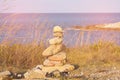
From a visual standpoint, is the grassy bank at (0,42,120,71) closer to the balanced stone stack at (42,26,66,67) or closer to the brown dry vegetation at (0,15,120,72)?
the brown dry vegetation at (0,15,120,72)

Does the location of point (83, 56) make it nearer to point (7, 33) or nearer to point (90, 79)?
point (7, 33)

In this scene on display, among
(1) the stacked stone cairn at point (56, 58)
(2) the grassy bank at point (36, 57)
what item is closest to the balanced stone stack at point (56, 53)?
(1) the stacked stone cairn at point (56, 58)

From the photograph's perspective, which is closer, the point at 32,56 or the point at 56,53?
the point at 56,53

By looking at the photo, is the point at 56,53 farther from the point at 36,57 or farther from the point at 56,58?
the point at 36,57

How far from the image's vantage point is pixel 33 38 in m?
11.6

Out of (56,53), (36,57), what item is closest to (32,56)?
(36,57)

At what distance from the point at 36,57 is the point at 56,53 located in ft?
4.18

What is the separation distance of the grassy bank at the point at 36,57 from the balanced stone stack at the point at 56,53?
2.98ft

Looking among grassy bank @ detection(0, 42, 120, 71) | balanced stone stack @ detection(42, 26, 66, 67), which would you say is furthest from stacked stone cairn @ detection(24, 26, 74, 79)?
grassy bank @ detection(0, 42, 120, 71)

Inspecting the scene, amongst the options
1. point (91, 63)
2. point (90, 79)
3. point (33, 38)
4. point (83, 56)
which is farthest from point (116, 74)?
point (33, 38)

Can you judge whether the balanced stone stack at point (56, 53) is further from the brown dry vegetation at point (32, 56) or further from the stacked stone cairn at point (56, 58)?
the brown dry vegetation at point (32, 56)

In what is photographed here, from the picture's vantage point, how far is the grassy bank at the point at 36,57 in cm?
1014

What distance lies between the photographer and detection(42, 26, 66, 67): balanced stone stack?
→ 9.17m

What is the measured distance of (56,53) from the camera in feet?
30.3
